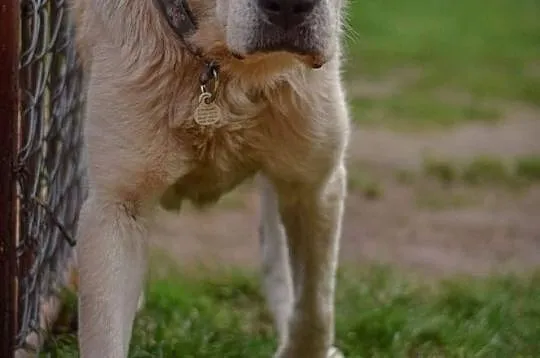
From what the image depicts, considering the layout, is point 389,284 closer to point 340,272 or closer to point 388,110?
point 340,272

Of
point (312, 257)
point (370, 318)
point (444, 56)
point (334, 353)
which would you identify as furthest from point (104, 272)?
point (444, 56)

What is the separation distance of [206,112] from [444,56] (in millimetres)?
9168

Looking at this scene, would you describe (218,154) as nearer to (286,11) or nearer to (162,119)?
(162,119)

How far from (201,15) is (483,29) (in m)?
10.8

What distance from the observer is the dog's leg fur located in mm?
3947

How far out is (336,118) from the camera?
12.1 ft

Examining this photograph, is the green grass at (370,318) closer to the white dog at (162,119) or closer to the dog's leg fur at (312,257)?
the dog's leg fur at (312,257)

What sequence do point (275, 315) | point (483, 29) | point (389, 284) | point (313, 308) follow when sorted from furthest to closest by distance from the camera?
1. point (483, 29)
2. point (389, 284)
3. point (275, 315)
4. point (313, 308)

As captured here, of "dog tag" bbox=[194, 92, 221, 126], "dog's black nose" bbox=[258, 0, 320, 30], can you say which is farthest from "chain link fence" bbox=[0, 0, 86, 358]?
"dog's black nose" bbox=[258, 0, 320, 30]

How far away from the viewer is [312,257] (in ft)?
13.4

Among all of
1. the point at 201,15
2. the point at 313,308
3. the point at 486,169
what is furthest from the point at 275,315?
the point at 486,169

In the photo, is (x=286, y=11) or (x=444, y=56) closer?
(x=286, y=11)

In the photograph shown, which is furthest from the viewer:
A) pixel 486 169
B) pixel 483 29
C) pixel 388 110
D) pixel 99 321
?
pixel 483 29

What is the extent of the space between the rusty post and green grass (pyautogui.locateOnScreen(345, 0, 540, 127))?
14.2ft
